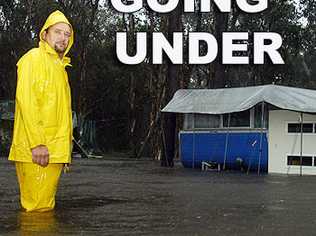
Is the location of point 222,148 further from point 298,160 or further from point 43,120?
point 43,120

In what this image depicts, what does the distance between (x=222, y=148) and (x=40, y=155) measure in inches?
524

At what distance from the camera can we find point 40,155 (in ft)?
21.1

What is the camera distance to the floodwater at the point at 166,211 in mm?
5906

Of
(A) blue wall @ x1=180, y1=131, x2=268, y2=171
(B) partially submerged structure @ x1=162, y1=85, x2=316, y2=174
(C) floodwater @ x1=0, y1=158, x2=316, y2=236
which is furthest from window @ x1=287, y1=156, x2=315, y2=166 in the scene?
(C) floodwater @ x1=0, y1=158, x2=316, y2=236

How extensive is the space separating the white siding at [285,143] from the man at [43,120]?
11826mm

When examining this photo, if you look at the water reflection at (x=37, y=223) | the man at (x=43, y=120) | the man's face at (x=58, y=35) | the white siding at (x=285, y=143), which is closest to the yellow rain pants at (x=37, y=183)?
the man at (x=43, y=120)

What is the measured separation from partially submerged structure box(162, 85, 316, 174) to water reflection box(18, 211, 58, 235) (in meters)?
10.9

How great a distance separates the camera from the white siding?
17703mm

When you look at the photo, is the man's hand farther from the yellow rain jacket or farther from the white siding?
the white siding

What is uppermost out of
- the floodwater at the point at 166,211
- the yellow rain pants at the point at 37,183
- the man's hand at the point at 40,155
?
the man's hand at the point at 40,155

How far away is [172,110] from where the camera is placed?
19719 millimetres

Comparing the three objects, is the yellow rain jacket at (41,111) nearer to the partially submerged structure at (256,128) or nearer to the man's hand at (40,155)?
the man's hand at (40,155)

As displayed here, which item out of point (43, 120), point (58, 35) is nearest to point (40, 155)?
point (43, 120)

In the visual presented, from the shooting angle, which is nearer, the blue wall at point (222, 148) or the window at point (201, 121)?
the blue wall at point (222, 148)
